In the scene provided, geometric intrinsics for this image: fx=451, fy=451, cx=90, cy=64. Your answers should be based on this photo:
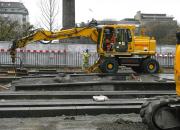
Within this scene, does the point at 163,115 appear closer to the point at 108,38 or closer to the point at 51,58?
the point at 108,38

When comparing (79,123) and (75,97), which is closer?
(79,123)

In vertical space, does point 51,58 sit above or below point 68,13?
below

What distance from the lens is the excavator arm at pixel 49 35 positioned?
22.4m

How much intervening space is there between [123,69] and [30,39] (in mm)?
7742

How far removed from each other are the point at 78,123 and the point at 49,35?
12.7 m

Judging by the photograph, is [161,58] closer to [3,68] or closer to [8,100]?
[3,68]

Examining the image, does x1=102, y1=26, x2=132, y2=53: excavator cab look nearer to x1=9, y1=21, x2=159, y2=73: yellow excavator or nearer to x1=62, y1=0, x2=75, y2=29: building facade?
x1=9, y1=21, x2=159, y2=73: yellow excavator

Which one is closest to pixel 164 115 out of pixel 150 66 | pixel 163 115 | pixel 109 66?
pixel 163 115

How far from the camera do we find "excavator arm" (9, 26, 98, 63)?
881 inches

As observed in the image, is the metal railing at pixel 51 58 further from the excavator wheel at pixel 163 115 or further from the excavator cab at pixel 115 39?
the excavator wheel at pixel 163 115

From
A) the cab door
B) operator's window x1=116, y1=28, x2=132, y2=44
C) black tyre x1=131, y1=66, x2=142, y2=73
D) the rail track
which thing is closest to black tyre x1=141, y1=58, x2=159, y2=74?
black tyre x1=131, y1=66, x2=142, y2=73

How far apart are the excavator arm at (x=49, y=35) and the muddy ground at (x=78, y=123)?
1162cm

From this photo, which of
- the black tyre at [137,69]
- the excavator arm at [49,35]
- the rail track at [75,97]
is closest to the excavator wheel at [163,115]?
the rail track at [75,97]

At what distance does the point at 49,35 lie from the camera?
893 inches
